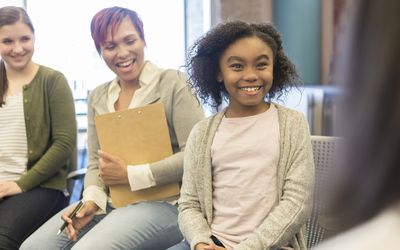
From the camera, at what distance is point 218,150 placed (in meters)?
1.29

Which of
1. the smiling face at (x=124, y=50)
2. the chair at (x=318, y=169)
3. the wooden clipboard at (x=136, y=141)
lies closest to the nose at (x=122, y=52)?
the smiling face at (x=124, y=50)

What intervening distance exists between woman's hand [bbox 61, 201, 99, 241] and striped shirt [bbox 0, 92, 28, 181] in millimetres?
380

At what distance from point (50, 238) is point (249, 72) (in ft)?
2.73

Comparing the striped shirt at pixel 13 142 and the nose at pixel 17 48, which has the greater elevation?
the nose at pixel 17 48

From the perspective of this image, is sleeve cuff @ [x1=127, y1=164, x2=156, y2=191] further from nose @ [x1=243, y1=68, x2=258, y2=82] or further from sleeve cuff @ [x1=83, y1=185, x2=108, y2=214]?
nose @ [x1=243, y1=68, x2=258, y2=82]

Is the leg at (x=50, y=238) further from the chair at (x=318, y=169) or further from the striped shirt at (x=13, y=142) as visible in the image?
the chair at (x=318, y=169)

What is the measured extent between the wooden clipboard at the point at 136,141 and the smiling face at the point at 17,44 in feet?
1.62

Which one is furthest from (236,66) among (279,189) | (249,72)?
(279,189)

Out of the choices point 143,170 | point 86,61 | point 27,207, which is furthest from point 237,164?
point 86,61

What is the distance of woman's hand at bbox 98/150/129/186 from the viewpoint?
1555 millimetres

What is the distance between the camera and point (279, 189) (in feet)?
4.02

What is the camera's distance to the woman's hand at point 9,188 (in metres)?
1.70

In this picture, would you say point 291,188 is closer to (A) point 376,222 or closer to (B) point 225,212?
(B) point 225,212

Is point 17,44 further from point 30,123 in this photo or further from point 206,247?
point 206,247
